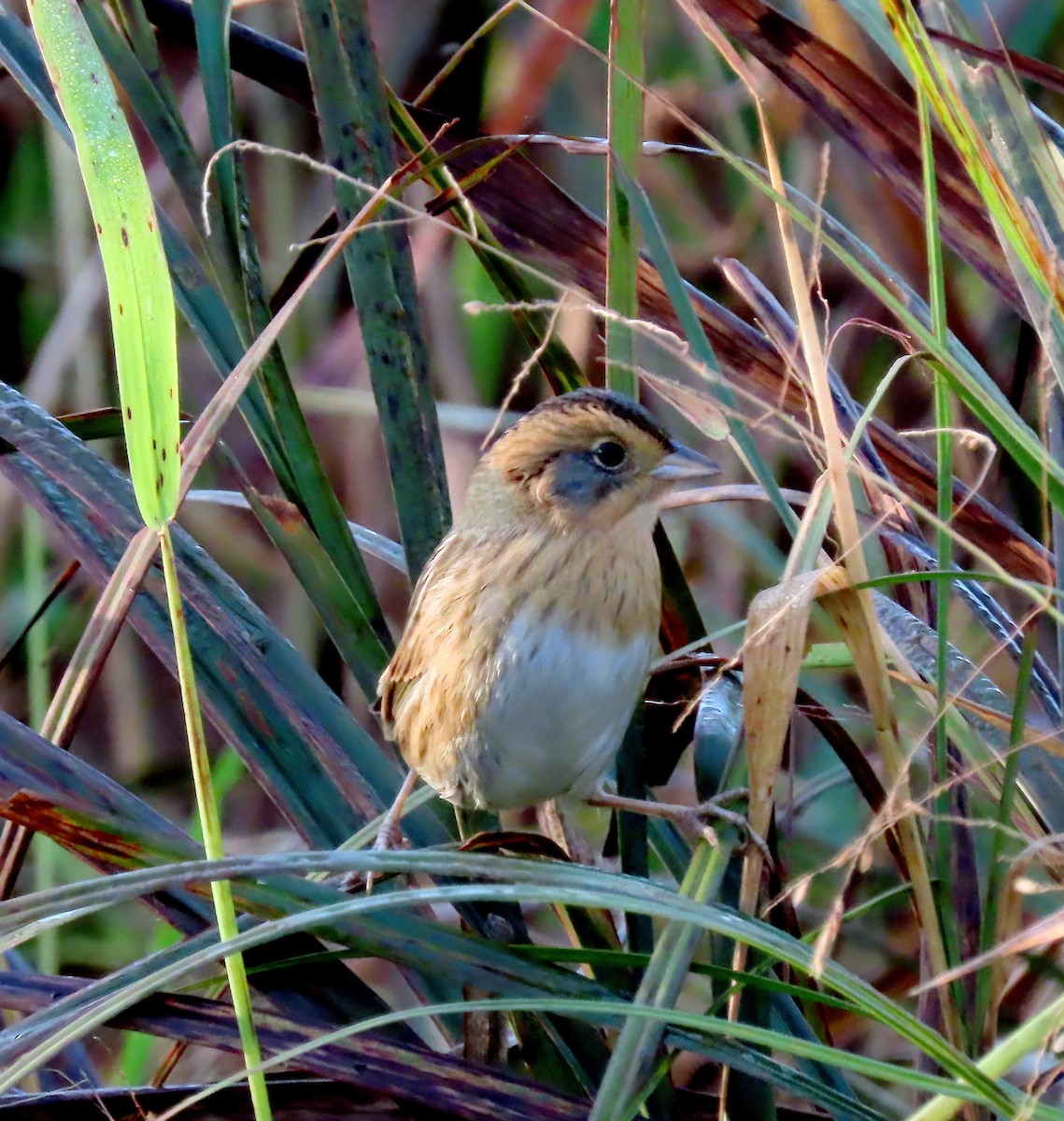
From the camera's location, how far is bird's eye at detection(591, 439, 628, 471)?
1.54 m

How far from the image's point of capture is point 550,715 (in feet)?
4.88

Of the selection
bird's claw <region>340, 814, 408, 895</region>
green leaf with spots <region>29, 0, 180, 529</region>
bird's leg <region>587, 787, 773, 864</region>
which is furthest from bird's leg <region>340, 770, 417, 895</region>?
green leaf with spots <region>29, 0, 180, 529</region>

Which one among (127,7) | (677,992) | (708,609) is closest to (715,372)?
(677,992)

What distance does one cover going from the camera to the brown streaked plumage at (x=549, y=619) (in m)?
1.48

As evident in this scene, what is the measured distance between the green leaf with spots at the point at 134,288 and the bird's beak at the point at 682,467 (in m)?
0.74

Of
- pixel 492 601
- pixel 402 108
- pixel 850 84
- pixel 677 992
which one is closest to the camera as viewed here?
pixel 677 992

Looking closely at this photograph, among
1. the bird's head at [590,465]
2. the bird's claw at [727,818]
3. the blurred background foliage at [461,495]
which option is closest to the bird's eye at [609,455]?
the bird's head at [590,465]

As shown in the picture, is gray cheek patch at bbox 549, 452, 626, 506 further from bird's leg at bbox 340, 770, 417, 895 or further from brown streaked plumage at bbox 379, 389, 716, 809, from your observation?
bird's leg at bbox 340, 770, 417, 895

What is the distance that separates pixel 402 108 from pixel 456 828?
77 centimetres

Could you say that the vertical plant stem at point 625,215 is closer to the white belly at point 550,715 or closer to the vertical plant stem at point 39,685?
the white belly at point 550,715

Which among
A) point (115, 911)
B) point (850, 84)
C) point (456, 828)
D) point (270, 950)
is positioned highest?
point (850, 84)

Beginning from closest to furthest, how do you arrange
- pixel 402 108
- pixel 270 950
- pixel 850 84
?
pixel 270 950
pixel 850 84
pixel 402 108

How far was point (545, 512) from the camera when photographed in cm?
159

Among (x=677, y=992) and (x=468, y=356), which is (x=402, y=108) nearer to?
(x=677, y=992)
